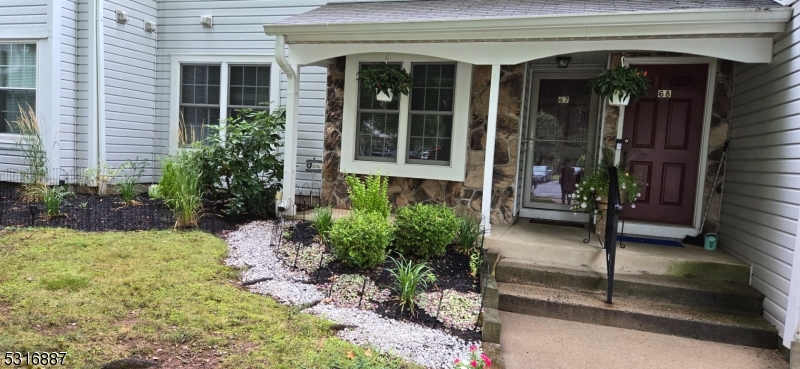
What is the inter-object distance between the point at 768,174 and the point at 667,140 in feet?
4.78

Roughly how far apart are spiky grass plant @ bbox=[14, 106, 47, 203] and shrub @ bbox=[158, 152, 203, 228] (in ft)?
5.21

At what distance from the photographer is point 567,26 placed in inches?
169

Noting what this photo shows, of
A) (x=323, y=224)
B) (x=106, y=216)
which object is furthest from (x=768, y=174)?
(x=106, y=216)

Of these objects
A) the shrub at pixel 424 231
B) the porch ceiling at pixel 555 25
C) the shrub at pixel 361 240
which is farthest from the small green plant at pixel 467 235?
the porch ceiling at pixel 555 25

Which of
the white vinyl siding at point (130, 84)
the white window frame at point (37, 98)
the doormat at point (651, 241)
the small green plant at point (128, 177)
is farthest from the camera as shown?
the white vinyl siding at point (130, 84)

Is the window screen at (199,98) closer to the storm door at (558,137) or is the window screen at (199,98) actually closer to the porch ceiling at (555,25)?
the porch ceiling at (555,25)

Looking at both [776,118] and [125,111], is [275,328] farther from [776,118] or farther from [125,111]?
[125,111]

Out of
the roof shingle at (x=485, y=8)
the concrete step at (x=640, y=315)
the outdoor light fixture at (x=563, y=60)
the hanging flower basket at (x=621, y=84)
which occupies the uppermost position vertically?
the roof shingle at (x=485, y=8)

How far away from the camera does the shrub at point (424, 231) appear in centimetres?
414

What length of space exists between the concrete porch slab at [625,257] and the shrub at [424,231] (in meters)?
0.70

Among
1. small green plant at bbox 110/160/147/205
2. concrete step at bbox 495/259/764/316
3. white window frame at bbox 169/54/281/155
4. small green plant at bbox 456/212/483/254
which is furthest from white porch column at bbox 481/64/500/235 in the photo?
small green plant at bbox 110/160/147/205

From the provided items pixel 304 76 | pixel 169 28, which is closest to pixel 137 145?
pixel 169 28

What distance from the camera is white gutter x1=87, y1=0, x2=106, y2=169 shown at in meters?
6.86

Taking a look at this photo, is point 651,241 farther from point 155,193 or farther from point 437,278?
point 155,193
